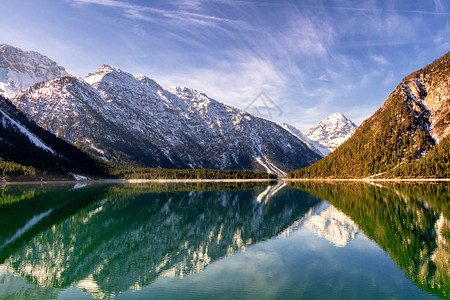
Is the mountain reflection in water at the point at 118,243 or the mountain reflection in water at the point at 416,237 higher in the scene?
the mountain reflection in water at the point at 416,237

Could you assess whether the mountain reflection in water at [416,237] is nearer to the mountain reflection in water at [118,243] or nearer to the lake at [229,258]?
the lake at [229,258]

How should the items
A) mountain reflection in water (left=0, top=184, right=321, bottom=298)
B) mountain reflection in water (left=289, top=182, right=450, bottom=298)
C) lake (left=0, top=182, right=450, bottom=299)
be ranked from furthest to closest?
mountain reflection in water (left=0, top=184, right=321, bottom=298), mountain reflection in water (left=289, top=182, right=450, bottom=298), lake (left=0, top=182, right=450, bottom=299)

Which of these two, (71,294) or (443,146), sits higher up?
(443,146)

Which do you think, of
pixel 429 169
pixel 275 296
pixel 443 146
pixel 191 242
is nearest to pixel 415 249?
pixel 275 296

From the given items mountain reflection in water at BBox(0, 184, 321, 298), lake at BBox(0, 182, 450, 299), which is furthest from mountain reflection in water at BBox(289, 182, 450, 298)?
mountain reflection in water at BBox(0, 184, 321, 298)

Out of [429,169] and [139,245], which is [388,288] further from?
[429,169]

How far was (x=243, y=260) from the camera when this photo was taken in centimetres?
2725

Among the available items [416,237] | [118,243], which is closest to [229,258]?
[118,243]

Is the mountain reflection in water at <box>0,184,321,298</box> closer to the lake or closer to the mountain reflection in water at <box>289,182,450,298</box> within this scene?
the lake

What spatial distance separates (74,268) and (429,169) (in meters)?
191

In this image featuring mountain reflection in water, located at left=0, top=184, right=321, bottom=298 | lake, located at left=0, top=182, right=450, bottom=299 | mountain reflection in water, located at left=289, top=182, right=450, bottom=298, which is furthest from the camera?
mountain reflection in water, located at left=0, top=184, right=321, bottom=298

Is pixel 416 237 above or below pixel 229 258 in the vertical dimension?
above

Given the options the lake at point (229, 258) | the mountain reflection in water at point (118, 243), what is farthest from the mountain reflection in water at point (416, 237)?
the mountain reflection in water at point (118, 243)

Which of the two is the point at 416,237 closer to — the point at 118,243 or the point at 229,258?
the point at 229,258
